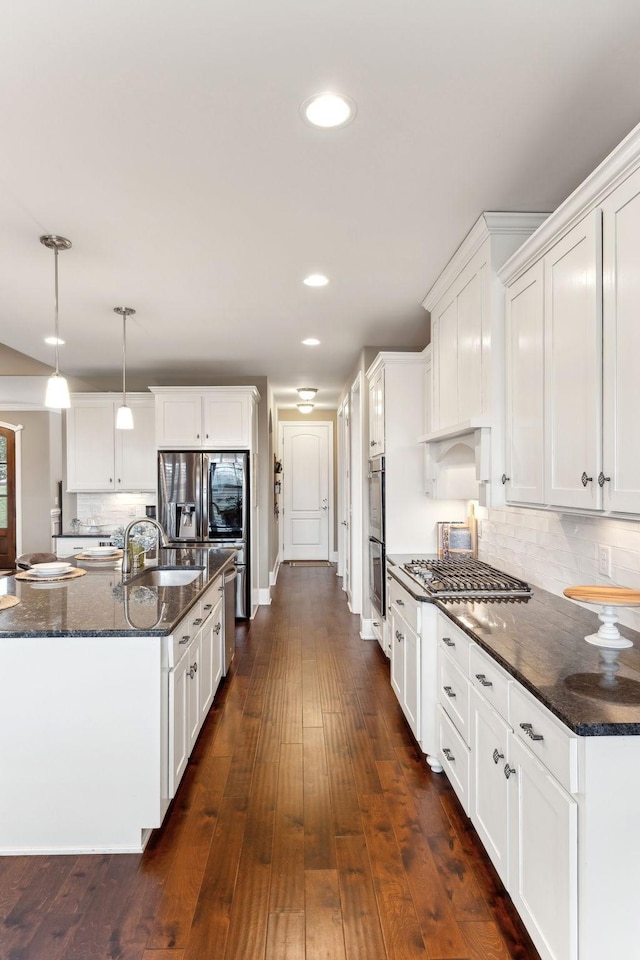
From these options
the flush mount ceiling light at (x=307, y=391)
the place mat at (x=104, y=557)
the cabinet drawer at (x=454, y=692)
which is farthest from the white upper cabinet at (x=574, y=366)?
the flush mount ceiling light at (x=307, y=391)

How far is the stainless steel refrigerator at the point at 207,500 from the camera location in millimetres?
5566

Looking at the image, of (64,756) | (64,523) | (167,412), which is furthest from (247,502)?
(64,756)

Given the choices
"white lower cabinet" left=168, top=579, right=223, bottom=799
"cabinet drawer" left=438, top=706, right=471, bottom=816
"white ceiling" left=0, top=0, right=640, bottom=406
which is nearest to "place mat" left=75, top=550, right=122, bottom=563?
"white lower cabinet" left=168, top=579, right=223, bottom=799

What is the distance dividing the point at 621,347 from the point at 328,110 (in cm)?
120

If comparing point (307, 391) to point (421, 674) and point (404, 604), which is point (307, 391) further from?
point (421, 674)

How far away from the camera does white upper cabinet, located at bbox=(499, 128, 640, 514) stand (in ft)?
5.28

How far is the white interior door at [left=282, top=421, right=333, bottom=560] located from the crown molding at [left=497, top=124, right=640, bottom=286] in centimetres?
729

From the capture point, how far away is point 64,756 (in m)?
2.15

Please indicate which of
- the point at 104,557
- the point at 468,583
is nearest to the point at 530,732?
the point at 468,583

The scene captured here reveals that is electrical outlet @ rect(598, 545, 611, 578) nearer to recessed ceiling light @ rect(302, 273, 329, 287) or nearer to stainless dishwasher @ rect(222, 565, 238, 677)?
recessed ceiling light @ rect(302, 273, 329, 287)

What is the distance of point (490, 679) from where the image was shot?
1888 mm

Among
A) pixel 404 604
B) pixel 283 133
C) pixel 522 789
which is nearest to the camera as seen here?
pixel 522 789

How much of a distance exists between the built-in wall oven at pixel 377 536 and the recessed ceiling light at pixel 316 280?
1.42m

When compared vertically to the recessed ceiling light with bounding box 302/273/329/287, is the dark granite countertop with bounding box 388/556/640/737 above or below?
below
